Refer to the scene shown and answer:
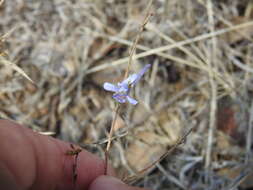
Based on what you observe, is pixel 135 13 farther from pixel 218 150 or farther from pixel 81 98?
pixel 218 150

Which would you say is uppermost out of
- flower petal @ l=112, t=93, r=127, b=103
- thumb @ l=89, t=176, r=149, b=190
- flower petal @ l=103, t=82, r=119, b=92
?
flower petal @ l=103, t=82, r=119, b=92

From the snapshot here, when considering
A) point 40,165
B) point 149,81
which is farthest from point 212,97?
point 40,165

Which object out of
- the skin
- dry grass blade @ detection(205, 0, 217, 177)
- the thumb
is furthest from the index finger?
dry grass blade @ detection(205, 0, 217, 177)

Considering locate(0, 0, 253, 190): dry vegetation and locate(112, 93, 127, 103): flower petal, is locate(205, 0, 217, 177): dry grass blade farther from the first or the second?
locate(112, 93, 127, 103): flower petal

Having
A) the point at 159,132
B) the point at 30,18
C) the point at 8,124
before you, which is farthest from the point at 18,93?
the point at 8,124

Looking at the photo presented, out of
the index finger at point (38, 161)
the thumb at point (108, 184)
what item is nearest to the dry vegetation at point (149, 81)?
the index finger at point (38, 161)
